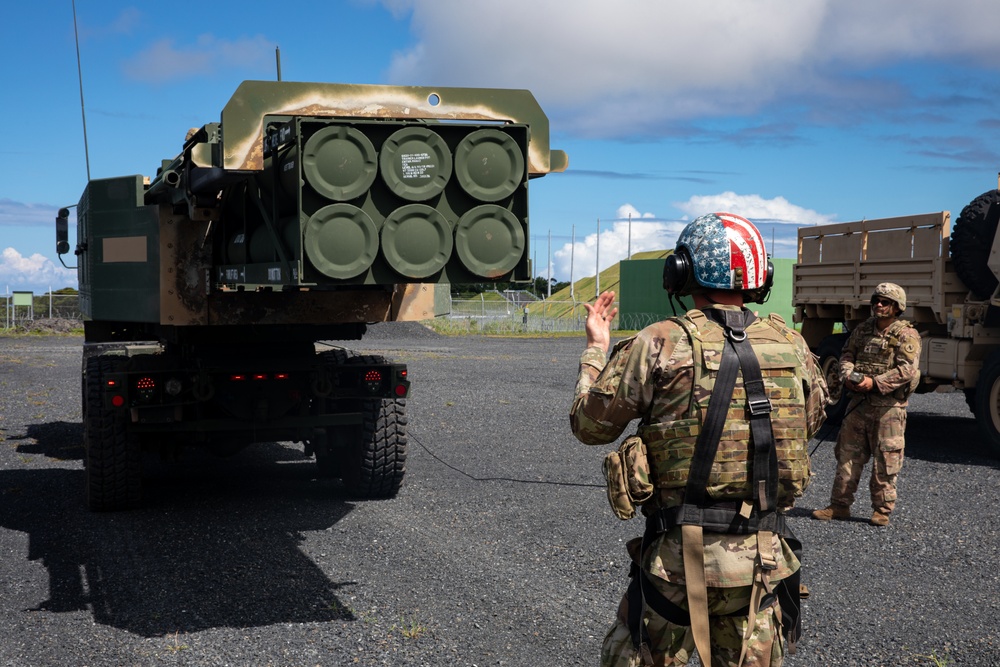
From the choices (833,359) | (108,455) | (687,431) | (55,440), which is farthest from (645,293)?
(687,431)

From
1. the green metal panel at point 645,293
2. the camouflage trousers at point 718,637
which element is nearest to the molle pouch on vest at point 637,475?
the camouflage trousers at point 718,637

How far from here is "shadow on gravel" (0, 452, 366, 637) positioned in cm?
517

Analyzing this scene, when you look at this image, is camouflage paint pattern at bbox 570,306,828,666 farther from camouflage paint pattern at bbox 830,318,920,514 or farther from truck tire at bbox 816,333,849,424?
truck tire at bbox 816,333,849,424

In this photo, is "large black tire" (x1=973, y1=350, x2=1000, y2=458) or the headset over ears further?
"large black tire" (x1=973, y1=350, x2=1000, y2=458)

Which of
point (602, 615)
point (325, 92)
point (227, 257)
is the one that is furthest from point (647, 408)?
point (227, 257)

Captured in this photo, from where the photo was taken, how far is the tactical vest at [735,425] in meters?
2.99

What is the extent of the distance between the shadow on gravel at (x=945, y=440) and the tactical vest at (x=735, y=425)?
757cm

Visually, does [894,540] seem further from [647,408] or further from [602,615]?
[647,408]

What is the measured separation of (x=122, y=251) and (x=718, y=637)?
18.5ft

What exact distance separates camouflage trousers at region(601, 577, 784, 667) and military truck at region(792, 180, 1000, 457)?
21.2 ft

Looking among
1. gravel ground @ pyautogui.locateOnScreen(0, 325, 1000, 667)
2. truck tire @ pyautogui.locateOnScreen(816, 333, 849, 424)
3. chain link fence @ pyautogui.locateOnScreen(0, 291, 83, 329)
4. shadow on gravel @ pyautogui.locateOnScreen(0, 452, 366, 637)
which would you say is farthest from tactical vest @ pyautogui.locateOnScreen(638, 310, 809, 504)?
chain link fence @ pyautogui.locateOnScreen(0, 291, 83, 329)

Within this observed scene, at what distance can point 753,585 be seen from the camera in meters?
3.01

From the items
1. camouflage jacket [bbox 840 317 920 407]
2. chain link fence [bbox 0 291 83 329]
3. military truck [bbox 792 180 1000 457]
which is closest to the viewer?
camouflage jacket [bbox 840 317 920 407]

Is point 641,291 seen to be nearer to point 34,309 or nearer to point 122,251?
point 34,309
